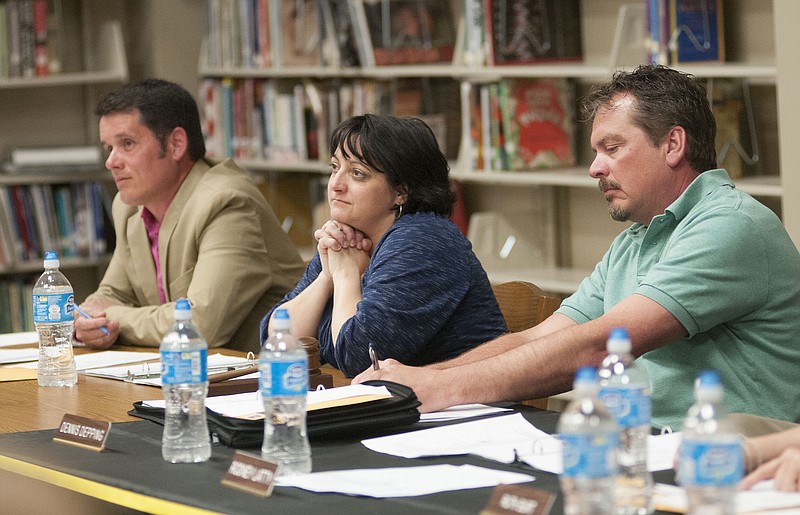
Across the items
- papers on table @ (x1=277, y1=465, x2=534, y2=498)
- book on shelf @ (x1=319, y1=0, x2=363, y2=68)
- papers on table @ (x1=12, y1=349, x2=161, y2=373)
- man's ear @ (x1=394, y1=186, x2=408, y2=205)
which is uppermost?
book on shelf @ (x1=319, y1=0, x2=363, y2=68)

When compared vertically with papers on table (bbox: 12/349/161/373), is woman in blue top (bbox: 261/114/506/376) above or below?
above

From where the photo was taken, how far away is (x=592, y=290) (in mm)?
2461

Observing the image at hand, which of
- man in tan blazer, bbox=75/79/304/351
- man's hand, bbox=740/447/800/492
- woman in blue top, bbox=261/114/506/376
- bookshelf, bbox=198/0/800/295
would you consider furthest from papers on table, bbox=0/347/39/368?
man's hand, bbox=740/447/800/492

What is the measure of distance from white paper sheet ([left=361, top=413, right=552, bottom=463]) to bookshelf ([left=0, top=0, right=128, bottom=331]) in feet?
11.9

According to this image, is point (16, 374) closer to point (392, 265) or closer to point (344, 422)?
point (392, 265)

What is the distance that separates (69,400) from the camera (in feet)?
7.50

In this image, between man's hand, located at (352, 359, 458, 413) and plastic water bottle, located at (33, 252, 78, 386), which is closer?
man's hand, located at (352, 359, 458, 413)

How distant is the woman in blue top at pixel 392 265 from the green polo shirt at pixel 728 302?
16.0 inches

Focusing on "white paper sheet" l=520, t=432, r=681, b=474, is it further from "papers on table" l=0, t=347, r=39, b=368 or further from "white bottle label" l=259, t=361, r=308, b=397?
"papers on table" l=0, t=347, r=39, b=368

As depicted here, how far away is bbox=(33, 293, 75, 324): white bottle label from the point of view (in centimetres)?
247

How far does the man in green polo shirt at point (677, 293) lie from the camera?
80.9 inches

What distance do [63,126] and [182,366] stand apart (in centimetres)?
412

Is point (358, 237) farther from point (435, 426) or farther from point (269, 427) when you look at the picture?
point (269, 427)

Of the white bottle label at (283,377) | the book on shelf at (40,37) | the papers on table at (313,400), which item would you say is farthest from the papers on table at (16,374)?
the book on shelf at (40,37)
